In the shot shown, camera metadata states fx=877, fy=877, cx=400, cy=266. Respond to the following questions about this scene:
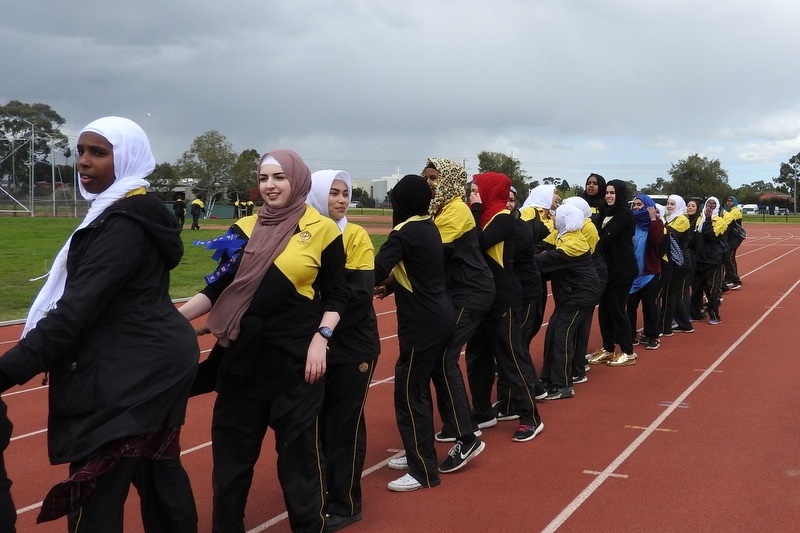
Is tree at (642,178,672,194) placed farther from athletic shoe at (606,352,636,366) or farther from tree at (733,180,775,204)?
athletic shoe at (606,352,636,366)

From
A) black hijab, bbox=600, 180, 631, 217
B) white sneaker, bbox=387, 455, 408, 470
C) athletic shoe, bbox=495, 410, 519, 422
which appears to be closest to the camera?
white sneaker, bbox=387, 455, 408, 470

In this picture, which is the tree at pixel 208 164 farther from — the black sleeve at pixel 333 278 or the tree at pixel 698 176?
the black sleeve at pixel 333 278

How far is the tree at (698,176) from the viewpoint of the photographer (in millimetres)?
89312

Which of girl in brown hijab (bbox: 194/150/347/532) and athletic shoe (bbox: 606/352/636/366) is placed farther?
athletic shoe (bbox: 606/352/636/366)

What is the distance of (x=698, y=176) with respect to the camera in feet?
297

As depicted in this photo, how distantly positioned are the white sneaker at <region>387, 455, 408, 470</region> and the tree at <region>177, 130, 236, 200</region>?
2429 inches

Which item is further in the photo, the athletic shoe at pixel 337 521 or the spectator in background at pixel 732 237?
the spectator in background at pixel 732 237

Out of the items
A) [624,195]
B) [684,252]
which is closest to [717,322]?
[684,252]

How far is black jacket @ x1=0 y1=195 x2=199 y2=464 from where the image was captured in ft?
10.1

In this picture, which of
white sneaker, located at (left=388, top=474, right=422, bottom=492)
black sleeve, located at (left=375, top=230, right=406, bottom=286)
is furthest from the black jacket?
white sneaker, located at (left=388, top=474, right=422, bottom=492)

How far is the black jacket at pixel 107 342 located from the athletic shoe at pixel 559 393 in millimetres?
5399

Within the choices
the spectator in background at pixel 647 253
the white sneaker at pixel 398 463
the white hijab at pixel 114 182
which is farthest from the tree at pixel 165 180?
the white hijab at pixel 114 182

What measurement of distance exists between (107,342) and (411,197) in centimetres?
251

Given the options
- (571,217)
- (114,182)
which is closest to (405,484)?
(114,182)
